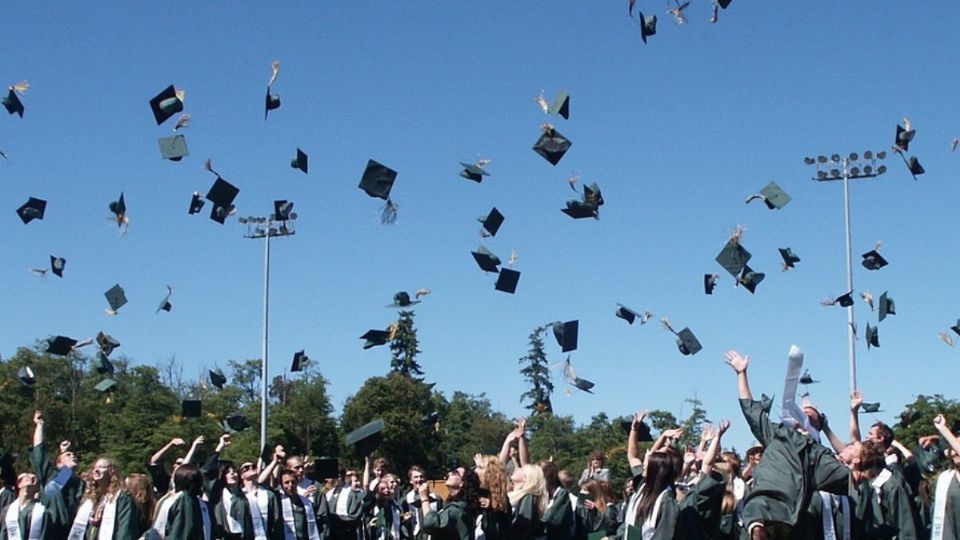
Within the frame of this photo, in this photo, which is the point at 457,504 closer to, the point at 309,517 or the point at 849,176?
the point at 309,517

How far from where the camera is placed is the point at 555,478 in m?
9.27

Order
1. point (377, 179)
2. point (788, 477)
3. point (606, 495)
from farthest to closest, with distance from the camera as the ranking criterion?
1. point (377, 179)
2. point (606, 495)
3. point (788, 477)

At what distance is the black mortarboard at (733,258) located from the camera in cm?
1398

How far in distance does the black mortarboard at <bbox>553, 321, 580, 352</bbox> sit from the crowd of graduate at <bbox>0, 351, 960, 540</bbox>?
2.93 m

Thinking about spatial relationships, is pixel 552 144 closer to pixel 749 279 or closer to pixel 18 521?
pixel 749 279

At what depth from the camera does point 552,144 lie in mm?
13539

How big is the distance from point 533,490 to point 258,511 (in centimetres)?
382

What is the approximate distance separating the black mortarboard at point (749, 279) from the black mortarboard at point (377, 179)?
4055mm

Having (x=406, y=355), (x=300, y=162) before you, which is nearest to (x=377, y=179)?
(x=300, y=162)

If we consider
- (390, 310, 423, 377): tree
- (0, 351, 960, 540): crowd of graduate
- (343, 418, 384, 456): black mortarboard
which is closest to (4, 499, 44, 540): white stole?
(0, 351, 960, 540): crowd of graduate

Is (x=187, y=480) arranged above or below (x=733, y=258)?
below

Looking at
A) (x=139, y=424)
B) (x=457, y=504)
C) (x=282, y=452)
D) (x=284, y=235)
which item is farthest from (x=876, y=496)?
(x=139, y=424)

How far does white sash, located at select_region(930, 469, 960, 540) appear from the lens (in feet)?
30.3

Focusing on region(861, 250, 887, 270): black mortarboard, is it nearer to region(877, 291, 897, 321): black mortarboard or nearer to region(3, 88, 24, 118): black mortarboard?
region(877, 291, 897, 321): black mortarboard
